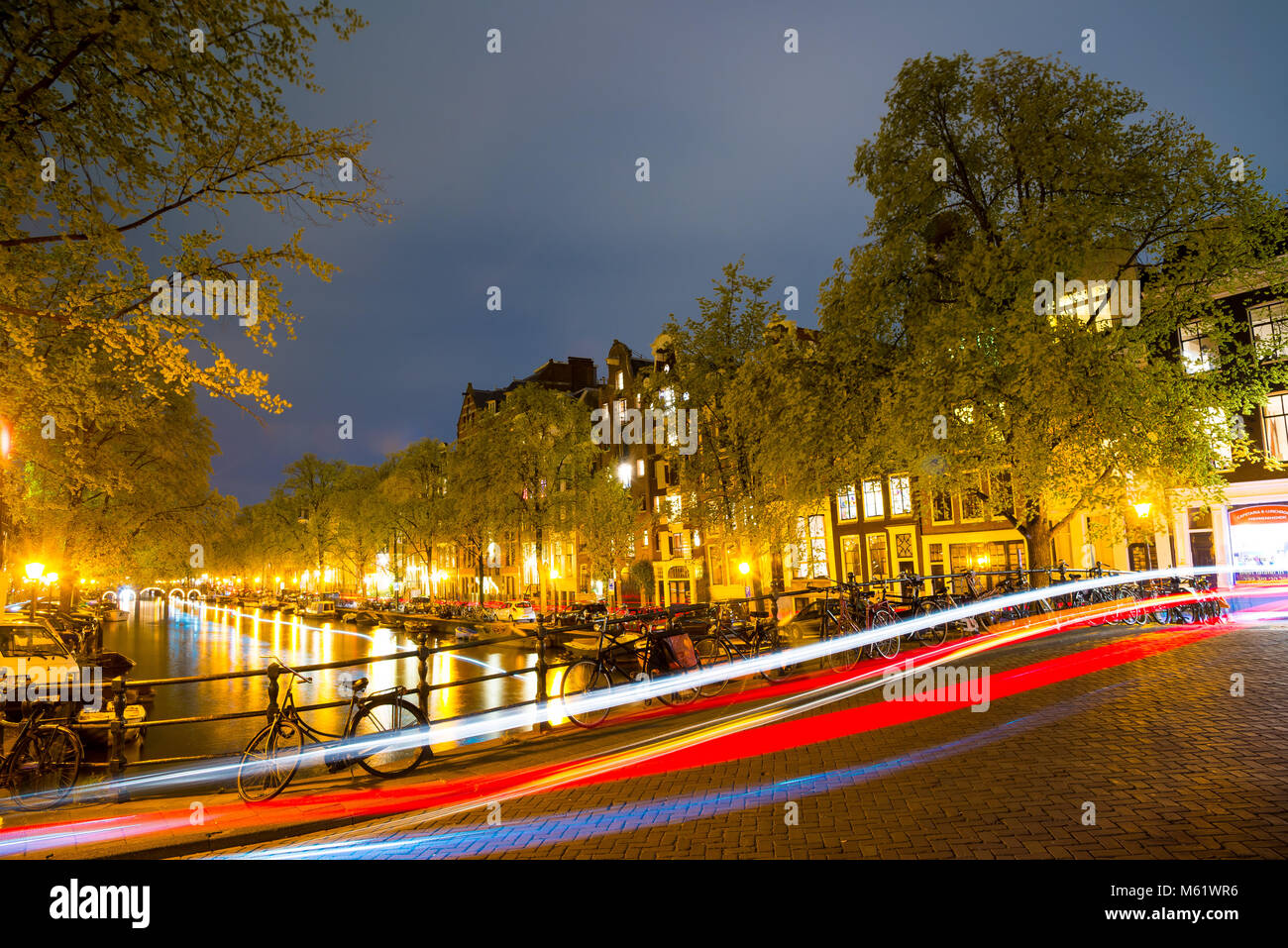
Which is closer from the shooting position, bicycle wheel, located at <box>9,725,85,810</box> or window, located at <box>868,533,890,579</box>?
bicycle wheel, located at <box>9,725,85,810</box>

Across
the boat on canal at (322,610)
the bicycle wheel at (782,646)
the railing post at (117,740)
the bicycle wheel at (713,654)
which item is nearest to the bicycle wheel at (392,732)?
the railing post at (117,740)

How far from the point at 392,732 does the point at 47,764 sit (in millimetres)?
3640

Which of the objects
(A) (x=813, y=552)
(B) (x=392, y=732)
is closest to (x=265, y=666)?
(B) (x=392, y=732)

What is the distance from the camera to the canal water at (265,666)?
17.1 meters

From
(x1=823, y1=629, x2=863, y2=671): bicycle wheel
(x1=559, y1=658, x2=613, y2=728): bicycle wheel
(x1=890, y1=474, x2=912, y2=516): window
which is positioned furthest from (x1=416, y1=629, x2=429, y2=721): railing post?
(x1=890, y1=474, x2=912, y2=516): window

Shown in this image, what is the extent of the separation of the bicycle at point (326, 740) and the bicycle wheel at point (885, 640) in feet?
30.5

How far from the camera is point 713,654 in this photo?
12945mm
